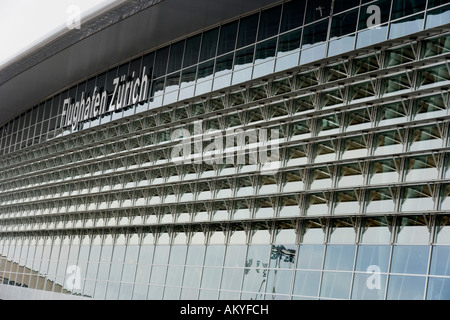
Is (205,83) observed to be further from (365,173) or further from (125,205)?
(365,173)

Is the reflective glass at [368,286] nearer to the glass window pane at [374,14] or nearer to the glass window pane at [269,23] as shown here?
the glass window pane at [374,14]

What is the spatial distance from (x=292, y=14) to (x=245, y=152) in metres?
5.24

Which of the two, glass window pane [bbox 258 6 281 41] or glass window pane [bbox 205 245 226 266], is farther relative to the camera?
glass window pane [bbox 205 245 226 266]

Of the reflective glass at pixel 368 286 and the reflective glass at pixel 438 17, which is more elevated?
the reflective glass at pixel 438 17

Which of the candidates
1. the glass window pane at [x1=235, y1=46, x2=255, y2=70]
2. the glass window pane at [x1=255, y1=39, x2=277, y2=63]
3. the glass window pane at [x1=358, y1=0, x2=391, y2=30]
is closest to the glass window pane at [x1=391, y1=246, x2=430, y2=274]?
the glass window pane at [x1=358, y1=0, x2=391, y2=30]

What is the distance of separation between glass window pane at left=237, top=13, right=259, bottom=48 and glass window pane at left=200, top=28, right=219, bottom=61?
5.35 feet

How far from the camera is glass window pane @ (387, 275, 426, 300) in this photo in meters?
19.4

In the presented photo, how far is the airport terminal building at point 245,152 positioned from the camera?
20641mm

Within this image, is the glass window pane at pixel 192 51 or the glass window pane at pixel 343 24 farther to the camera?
the glass window pane at pixel 192 51

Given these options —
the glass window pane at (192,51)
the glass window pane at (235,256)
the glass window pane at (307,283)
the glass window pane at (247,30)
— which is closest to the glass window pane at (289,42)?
the glass window pane at (247,30)

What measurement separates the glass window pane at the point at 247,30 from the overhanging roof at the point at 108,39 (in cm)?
40

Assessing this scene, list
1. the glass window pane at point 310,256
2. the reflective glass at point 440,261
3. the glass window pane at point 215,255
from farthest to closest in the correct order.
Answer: the glass window pane at point 215,255 → the glass window pane at point 310,256 → the reflective glass at point 440,261

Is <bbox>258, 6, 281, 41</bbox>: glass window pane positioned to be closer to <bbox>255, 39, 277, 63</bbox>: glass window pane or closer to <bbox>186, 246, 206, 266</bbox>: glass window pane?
<bbox>255, 39, 277, 63</bbox>: glass window pane

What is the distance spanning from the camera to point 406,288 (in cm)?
1980
